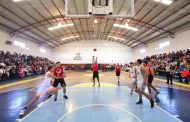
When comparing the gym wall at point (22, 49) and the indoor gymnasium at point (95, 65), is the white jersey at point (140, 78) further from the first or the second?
the gym wall at point (22, 49)

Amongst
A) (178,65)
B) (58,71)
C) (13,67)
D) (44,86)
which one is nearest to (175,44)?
(178,65)

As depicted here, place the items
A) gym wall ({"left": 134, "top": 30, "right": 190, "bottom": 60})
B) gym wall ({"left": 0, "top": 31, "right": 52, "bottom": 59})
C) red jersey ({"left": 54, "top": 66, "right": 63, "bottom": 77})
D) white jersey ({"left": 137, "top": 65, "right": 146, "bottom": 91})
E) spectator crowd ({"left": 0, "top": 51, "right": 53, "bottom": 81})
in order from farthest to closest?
gym wall ({"left": 0, "top": 31, "right": 52, "bottom": 59}) < gym wall ({"left": 134, "top": 30, "right": 190, "bottom": 60}) < spectator crowd ({"left": 0, "top": 51, "right": 53, "bottom": 81}) < red jersey ({"left": 54, "top": 66, "right": 63, "bottom": 77}) < white jersey ({"left": 137, "top": 65, "right": 146, "bottom": 91})

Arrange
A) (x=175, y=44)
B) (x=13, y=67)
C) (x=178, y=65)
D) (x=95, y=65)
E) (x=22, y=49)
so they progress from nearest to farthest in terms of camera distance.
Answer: (x=95, y=65) < (x=178, y=65) < (x=13, y=67) < (x=175, y=44) < (x=22, y=49)

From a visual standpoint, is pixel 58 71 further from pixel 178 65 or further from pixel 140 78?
pixel 178 65

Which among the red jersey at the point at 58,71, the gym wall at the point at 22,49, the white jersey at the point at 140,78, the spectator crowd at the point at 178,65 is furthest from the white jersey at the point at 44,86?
the gym wall at the point at 22,49

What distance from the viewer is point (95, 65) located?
43.9 ft

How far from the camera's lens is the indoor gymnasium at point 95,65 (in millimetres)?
6309

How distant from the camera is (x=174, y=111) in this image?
6254mm

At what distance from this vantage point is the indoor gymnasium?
6309 millimetres

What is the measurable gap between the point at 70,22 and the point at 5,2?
11.7 m

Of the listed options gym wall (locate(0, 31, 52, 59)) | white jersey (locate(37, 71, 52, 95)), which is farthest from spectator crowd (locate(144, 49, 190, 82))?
gym wall (locate(0, 31, 52, 59))

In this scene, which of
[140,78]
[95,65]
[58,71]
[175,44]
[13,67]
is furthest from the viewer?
[175,44]

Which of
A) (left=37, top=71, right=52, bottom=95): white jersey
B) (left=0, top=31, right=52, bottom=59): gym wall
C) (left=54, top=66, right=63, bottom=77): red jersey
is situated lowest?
(left=37, top=71, right=52, bottom=95): white jersey

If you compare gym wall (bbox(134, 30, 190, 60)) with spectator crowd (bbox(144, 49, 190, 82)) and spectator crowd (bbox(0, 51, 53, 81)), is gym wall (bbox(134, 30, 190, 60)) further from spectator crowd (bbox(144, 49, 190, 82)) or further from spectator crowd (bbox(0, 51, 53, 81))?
spectator crowd (bbox(0, 51, 53, 81))
